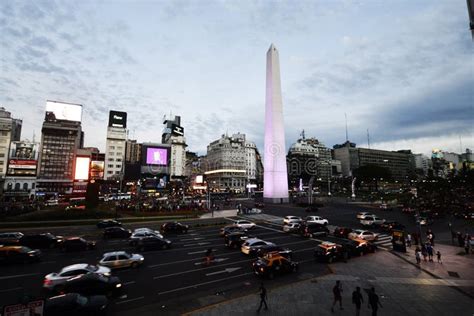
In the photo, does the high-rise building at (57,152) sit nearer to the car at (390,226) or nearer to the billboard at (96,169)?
the billboard at (96,169)

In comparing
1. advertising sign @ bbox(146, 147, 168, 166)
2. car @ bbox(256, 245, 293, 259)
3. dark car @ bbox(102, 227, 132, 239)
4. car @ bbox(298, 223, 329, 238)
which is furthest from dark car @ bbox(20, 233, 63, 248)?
advertising sign @ bbox(146, 147, 168, 166)

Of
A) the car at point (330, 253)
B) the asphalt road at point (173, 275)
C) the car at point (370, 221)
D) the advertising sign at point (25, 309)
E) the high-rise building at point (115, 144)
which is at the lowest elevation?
the asphalt road at point (173, 275)

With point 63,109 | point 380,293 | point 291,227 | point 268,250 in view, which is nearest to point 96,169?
point 291,227

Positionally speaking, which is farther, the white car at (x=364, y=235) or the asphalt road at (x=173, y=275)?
the white car at (x=364, y=235)

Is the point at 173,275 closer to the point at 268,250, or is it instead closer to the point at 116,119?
the point at 268,250

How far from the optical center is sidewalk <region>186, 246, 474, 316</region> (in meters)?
11.5

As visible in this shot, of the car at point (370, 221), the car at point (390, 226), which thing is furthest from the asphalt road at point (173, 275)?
the car at point (370, 221)

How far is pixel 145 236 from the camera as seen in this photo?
23.1m

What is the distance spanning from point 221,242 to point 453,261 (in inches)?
748

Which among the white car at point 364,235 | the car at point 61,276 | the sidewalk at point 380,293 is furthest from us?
the white car at point 364,235

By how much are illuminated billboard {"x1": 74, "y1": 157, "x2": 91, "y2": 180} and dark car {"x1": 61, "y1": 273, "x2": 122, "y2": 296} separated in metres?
42.3

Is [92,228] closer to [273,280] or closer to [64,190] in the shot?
[273,280]

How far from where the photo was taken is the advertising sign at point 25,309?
6230mm

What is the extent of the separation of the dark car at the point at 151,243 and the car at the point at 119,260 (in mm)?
4377
